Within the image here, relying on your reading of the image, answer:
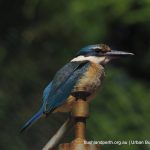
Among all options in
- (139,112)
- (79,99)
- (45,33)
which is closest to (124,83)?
(139,112)

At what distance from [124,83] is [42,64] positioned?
0.79 metres

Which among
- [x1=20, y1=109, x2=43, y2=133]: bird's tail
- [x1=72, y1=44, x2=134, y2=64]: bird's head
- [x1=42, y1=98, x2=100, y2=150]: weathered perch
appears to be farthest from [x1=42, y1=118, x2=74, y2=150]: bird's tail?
[x1=72, y1=44, x2=134, y2=64]: bird's head

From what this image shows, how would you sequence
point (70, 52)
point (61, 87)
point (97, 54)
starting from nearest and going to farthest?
1. point (61, 87)
2. point (97, 54)
3. point (70, 52)

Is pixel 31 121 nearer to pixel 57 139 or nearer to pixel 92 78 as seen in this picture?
pixel 92 78

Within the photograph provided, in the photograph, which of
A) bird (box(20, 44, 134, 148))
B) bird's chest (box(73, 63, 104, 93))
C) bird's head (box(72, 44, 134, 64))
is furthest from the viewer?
bird's head (box(72, 44, 134, 64))

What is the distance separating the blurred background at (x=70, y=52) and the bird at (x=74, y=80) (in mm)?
1476

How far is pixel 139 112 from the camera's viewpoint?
5.92 m

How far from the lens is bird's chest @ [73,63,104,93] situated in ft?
10.6

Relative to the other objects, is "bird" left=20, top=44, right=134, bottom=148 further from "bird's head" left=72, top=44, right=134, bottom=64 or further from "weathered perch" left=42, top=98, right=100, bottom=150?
"weathered perch" left=42, top=98, right=100, bottom=150

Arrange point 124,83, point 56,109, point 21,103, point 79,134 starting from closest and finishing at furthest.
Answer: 1. point 79,134
2. point 56,109
3. point 21,103
4. point 124,83

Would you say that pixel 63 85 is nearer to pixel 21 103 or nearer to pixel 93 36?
pixel 21 103

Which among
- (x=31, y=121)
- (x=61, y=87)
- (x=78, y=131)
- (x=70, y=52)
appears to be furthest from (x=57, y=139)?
(x=70, y=52)

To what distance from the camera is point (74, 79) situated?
337 centimetres

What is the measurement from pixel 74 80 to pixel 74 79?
2cm
